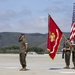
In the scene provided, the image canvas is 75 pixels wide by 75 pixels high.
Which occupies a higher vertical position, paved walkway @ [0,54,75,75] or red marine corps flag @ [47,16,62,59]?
red marine corps flag @ [47,16,62,59]

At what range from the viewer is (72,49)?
20172mm

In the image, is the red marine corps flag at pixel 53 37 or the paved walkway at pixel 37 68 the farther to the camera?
the red marine corps flag at pixel 53 37

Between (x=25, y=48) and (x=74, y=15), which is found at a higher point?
(x=74, y=15)

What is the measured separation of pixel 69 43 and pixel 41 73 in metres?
3.03

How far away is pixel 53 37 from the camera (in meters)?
20.0

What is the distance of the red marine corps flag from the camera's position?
2002 cm

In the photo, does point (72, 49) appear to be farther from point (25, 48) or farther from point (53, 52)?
point (25, 48)

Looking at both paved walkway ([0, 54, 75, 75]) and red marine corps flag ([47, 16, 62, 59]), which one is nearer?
paved walkway ([0, 54, 75, 75])

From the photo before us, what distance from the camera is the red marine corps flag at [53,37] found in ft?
65.7

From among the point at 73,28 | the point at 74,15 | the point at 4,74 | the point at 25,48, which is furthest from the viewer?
the point at 74,15

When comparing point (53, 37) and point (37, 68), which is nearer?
point (53, 37)

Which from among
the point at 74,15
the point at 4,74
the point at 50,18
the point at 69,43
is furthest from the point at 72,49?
the point at 74,15

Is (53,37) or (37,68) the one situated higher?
(53,37)

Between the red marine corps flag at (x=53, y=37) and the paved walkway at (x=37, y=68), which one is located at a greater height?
the red marine corps flag at (x=53, y=37)
